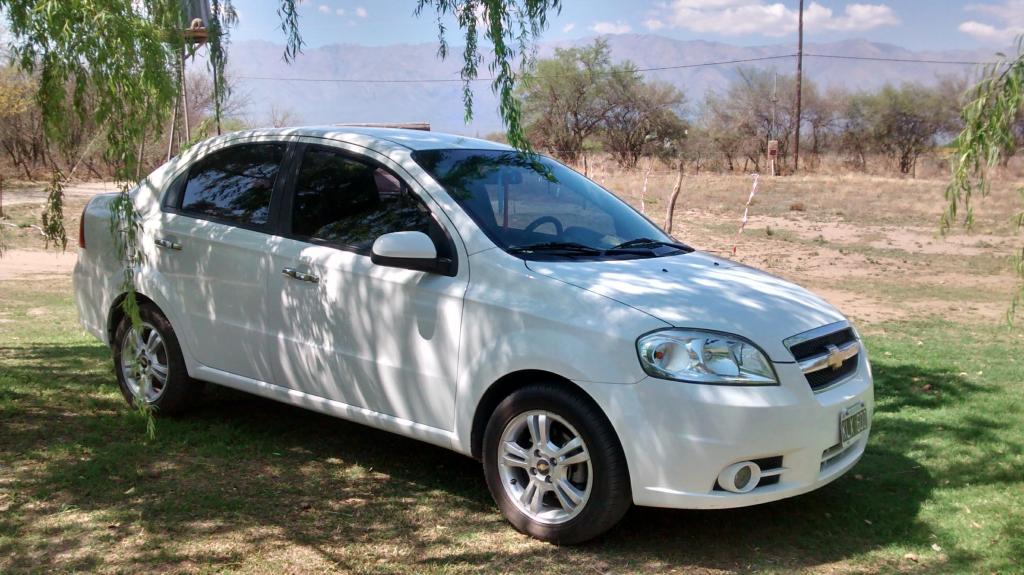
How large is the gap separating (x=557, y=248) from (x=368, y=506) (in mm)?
1525

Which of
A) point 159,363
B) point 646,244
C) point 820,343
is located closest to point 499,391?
point 646,244

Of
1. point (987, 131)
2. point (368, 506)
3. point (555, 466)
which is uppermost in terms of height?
point (987, 131)

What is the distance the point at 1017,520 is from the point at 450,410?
2721mm

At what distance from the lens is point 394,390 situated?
463cm

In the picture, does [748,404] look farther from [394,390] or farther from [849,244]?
[849,244]

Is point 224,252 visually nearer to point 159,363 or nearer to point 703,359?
point 159,363

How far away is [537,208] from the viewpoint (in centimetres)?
496

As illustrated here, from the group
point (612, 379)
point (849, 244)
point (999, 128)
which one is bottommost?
point (849, 244)

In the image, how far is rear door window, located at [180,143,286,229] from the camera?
5297mm

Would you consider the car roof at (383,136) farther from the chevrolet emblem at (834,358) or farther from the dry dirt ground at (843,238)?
the dry dirt ground at (843,238)

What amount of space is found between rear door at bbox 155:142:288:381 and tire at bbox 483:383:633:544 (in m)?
1.55

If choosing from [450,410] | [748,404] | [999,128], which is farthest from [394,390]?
[999,128]

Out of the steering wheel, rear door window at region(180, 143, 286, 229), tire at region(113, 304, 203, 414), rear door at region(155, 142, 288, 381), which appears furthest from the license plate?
tire at region(113, 304, 203, 414)

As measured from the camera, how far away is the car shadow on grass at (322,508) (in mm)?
4055
